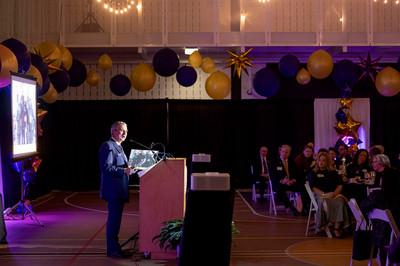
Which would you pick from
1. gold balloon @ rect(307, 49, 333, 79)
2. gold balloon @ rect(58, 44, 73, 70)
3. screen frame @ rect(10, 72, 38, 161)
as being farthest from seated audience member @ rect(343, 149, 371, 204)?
gold balloon @ rect(58, 44, 73, 70)

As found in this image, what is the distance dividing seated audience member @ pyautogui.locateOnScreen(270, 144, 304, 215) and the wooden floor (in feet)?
1.10

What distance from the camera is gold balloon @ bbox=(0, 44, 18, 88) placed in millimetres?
7391

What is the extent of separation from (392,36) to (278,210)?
529 cm

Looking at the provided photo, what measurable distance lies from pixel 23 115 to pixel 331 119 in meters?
9.87

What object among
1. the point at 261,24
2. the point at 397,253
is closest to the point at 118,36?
the point at 261,24

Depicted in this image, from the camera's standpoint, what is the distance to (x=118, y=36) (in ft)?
46.2

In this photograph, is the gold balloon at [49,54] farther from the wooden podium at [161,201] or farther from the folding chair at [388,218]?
the folding chair at [388,218]

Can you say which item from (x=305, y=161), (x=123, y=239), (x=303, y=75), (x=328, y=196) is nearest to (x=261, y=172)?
(x=305, y=161)

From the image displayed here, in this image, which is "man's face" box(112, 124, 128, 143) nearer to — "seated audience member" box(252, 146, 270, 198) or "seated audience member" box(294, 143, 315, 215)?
"seated audience member" box(294, 143, 315, 215)

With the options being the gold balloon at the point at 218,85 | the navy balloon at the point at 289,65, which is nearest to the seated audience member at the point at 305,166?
the navy balloon at the point at 289,65

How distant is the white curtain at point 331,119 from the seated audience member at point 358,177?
6.29 meters

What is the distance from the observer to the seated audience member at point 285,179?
11.1 meters

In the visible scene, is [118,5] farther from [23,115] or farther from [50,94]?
[23,115]

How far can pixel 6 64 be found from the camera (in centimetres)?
748
